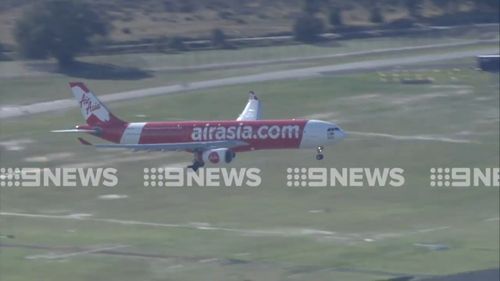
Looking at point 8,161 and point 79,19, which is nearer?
point 79,19

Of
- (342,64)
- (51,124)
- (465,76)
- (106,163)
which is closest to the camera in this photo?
(51,124)

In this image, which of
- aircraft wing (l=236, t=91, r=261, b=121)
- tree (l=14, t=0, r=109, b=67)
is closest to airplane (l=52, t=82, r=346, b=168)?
aircraft wing (l=236, t=91, r=261, b=121)

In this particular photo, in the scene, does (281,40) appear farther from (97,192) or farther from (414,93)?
(97,192)

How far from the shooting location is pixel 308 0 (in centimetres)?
3819

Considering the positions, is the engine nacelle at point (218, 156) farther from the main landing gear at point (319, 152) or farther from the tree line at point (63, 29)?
the tree line at point (63, 29)

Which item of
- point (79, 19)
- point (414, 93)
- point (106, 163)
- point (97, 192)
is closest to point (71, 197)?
point (97, 192)

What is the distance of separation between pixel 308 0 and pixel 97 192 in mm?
18012

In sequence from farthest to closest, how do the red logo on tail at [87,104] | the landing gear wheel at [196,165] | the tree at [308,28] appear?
the tree at [308,28] → the red logo on tail at [87,104] → the landing gear wheel at [196,165]

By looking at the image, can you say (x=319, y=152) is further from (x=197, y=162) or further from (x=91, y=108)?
(x=91, y=108)

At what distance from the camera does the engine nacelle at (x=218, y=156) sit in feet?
40.2

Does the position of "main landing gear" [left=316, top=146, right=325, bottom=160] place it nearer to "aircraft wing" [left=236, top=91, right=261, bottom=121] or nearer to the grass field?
"aircraft wing" [left=236, top=91, right=261, bottom=121]

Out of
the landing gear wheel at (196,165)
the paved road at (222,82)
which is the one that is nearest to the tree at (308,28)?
the paved road at (222,82)

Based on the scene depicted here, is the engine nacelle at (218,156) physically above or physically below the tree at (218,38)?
below

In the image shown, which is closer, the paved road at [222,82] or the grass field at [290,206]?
the paved road at [222,82]
